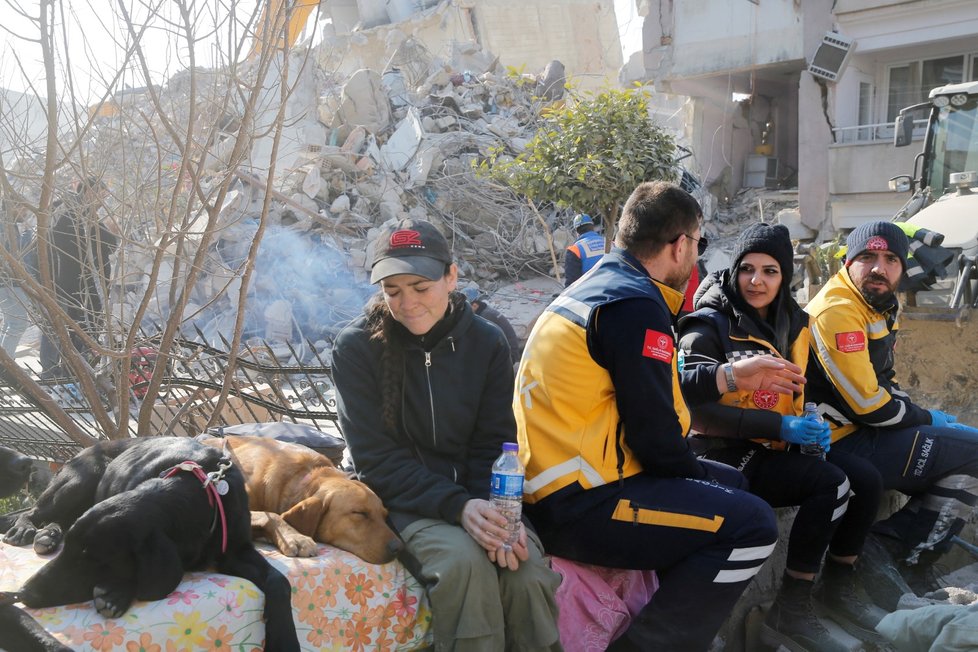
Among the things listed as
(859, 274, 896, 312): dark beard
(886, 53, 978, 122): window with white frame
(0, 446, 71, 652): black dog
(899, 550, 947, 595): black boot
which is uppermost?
(886, 53, 978, 122): window with white frame

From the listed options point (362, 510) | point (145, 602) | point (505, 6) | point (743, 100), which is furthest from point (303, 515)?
point (505, 6)

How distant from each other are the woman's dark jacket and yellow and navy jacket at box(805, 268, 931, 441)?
1839 millimetres

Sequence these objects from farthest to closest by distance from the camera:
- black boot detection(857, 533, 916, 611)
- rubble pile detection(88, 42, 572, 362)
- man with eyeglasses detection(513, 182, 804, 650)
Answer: rubble pile detection(88, 42, 572, 362)
black boot detection(857, 533, 916, 611)
man with eyeglasses detection(513, 182, 804, 650)

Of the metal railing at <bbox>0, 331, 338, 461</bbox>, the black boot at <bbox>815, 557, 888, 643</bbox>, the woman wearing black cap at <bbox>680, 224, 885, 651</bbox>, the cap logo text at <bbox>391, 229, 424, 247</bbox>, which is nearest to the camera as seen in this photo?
the cap logo text at <bbox>391, 229, 424, 247</bbox>

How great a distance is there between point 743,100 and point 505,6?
539 inches

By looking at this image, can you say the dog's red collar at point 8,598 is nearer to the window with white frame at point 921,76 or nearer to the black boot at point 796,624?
the black boot at point 796,624

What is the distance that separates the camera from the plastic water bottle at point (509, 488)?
299 cm

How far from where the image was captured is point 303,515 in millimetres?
3188

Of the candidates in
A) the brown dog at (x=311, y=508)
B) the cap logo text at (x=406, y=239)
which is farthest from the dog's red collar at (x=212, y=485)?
the cap logo text at (x=406, y=239)

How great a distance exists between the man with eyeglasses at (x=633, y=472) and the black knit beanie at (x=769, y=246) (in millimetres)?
982

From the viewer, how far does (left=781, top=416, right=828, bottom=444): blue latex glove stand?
374cm

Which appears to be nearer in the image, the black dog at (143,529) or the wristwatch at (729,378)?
the black dog at (143,529)

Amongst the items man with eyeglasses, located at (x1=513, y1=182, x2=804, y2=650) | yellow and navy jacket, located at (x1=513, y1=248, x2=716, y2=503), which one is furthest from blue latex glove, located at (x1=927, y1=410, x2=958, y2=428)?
yellow and navy jacket, located at (x1=513, y1=248, x2=716, y2=503)

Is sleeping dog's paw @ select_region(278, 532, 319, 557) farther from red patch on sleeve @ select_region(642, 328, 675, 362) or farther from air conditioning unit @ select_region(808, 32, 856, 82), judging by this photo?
air conditioning unit @ select_region(808, 32, 856, 82)
